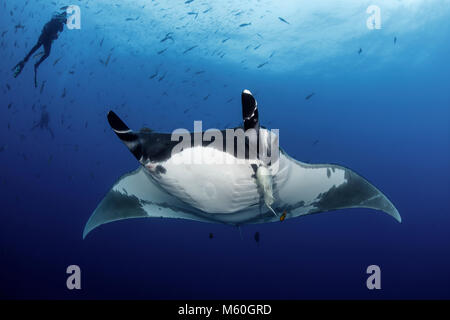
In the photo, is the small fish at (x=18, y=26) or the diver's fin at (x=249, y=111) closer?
the diver's fin at (x=249, y=111)

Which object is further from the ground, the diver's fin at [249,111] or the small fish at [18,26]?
the small fish at [18,26]

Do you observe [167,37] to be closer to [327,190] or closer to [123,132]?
[327,190]

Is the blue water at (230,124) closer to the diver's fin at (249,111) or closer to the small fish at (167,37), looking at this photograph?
the small fish at (167,37)

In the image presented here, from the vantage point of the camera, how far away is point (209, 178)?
1853 millimetres

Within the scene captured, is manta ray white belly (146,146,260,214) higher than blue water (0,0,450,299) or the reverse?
the reverse

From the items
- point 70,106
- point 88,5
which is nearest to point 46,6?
point 88,5

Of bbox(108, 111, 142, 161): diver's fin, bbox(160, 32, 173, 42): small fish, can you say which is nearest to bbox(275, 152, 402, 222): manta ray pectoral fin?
bbox(108, 111, 142, 161): diver's fin

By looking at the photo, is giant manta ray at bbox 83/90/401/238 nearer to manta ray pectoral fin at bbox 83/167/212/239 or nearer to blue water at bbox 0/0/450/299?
manta ray pectoral fin at bbox 83/167/212/239

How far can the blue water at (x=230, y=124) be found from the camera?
1106cm

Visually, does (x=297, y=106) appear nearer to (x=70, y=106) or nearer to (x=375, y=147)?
(x=375, y=147)

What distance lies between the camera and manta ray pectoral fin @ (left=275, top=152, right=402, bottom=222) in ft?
8.30

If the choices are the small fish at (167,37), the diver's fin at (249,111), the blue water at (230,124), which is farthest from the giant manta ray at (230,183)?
the small fish at (167,37)

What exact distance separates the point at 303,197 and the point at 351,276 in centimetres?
2327

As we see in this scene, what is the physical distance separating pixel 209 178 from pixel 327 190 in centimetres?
152
